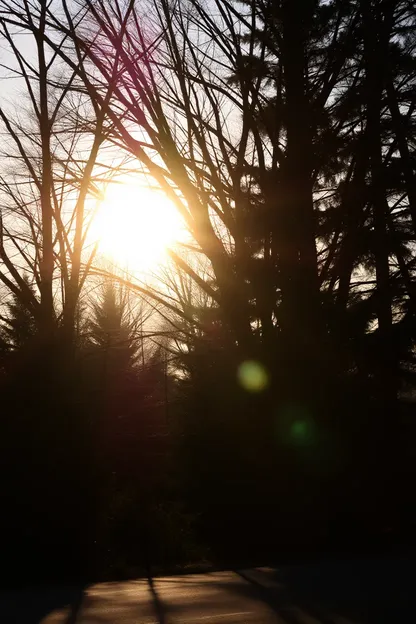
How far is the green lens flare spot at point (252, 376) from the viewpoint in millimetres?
13641

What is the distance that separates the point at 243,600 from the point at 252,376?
659 cm

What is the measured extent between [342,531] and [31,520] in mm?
5241

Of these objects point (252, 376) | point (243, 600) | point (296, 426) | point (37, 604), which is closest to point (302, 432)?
point (296, 426)

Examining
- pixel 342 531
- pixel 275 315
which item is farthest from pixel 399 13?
pixel 342 531

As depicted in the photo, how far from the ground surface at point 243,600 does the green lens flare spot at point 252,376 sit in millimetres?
4355

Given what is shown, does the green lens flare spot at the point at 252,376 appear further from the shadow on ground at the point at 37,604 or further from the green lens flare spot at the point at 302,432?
the shadow on ground at the point at 37,604

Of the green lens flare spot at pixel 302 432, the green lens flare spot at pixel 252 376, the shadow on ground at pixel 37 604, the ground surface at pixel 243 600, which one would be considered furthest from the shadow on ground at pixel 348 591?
the green lens flare spot at pixel 252 376

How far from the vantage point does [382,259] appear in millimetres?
15211

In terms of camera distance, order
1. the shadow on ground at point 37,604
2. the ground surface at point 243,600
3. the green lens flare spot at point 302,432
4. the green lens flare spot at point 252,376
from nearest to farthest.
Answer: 1. the ground surface at point 243,600
2. the shadow on ground at point 37,604
3. the green lens flare spot at point 302,432
4. the green lens flare spot at point 252,376

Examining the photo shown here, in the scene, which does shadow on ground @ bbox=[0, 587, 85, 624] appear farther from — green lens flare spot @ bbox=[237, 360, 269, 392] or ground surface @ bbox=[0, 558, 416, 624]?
green lens flare spot @ bbox=[237, 360, 269, 392]

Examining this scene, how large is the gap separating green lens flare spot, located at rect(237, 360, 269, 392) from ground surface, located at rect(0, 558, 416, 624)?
4355 millimetres

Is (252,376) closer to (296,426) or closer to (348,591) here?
(296,426)

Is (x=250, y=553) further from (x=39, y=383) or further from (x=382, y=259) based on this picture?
(x=382, y=259)

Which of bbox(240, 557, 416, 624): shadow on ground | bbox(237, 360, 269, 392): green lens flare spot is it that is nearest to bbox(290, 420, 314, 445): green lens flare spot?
bbox(237, 360, 269, 392): green lens flare spot
